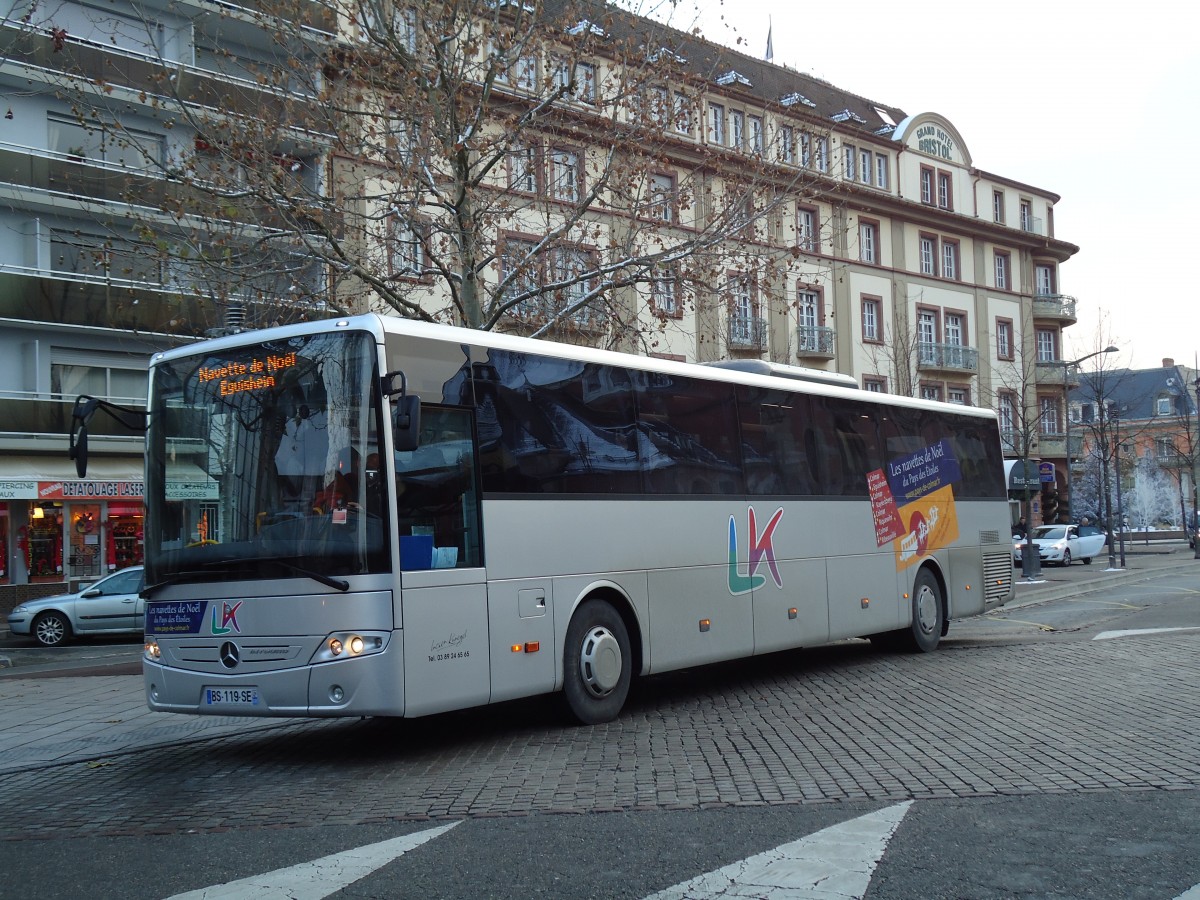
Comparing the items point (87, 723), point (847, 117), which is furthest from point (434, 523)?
point (847, 117)

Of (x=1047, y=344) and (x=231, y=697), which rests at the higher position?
(x=1047, y=344)

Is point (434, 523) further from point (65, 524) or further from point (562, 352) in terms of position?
point (65, 524)

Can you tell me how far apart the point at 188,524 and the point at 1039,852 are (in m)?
6.12

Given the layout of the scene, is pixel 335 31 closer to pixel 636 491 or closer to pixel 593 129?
pixel 593 129

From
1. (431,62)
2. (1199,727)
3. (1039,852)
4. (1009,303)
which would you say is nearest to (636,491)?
(1199,727)

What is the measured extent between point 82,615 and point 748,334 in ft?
72.7

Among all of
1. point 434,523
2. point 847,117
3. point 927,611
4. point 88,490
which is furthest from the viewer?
point 847,117

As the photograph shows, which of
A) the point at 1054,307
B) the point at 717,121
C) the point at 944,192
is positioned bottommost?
the point at 1054,307

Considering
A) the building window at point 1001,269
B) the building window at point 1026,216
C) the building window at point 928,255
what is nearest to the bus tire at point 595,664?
the building window at point 928,255

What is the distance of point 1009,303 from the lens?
55.7 m

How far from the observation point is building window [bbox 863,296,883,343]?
4753 centimetres

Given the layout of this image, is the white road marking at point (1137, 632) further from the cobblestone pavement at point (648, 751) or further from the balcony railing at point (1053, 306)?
the balcony railing at point (1053, 306)

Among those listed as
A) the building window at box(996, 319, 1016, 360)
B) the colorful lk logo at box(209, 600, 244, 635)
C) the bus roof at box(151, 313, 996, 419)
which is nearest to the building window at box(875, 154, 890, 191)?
the building window at box(996, 319, 1016, 360)

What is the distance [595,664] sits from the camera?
33.4ft
